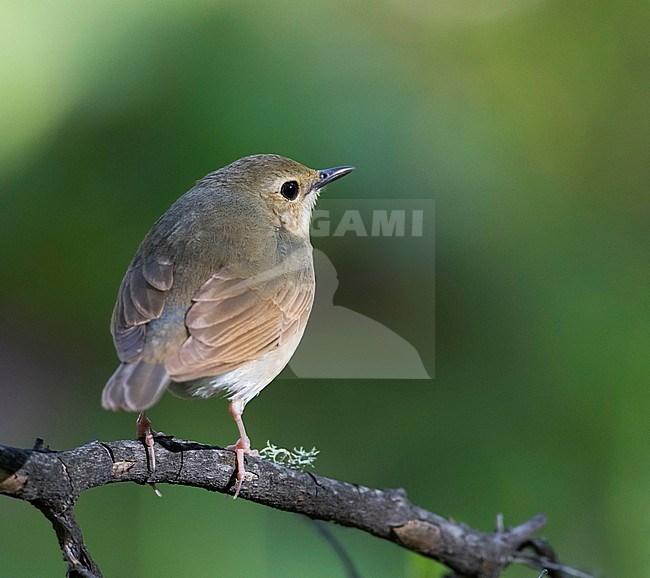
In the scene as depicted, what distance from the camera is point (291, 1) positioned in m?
4.75

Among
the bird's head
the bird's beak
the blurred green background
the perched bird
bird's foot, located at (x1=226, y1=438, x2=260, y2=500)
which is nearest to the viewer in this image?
bird's foot, located at (x1=226, y1=438, x2=260, y2=500)

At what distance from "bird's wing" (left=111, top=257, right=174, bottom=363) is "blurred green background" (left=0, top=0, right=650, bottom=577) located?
1278 mm

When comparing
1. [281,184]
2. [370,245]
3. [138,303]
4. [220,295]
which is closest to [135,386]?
[138,303]

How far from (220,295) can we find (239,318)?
0.10m

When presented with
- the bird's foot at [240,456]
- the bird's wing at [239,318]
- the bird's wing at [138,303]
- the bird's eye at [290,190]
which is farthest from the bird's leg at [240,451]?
the bird's eye at [290,190]

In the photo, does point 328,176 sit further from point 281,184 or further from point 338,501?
point 338,501

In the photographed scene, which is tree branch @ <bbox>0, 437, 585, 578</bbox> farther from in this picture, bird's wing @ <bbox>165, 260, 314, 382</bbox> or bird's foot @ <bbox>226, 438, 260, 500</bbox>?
bird's wing @ <bbox>165, 260, 314, 382</bbox>

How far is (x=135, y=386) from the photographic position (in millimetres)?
2230

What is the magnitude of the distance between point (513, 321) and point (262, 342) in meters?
1.85

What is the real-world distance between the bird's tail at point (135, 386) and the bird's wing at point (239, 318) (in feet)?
0.15

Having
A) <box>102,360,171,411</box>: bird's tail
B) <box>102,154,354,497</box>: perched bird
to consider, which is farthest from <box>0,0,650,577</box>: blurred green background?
<box>102,360,171,411</box>: bird's tail

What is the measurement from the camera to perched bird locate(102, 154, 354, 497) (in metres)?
2.44

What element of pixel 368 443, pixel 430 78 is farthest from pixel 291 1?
pixel 368 443

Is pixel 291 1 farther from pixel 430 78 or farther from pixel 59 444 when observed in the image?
pixel 59 444
